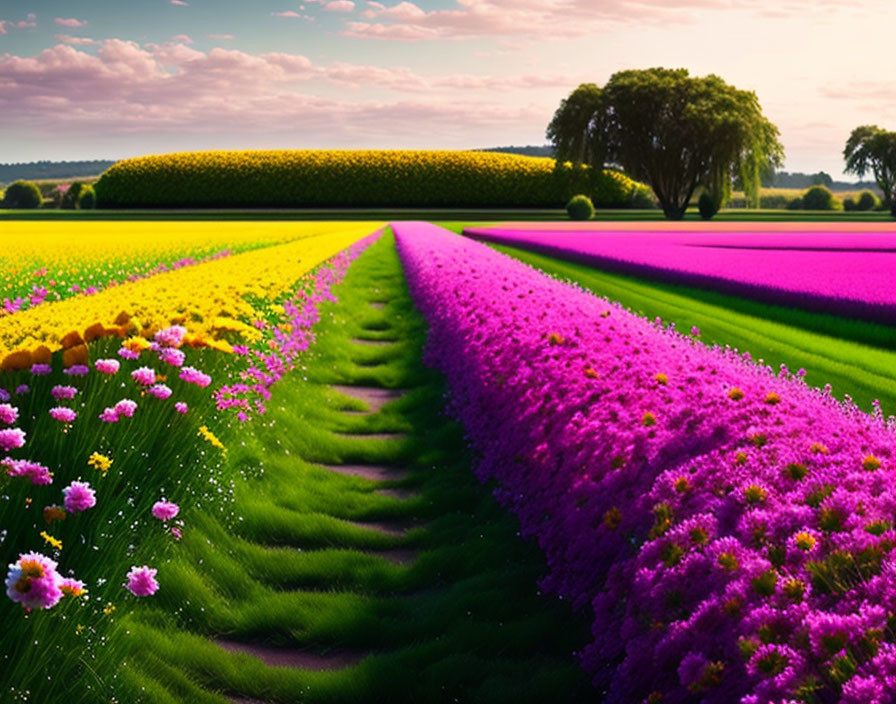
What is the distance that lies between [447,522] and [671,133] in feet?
244

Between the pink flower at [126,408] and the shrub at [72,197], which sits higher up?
the shrub at [72,197]

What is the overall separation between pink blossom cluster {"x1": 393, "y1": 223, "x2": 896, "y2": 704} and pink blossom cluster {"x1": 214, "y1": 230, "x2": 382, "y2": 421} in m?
2.05

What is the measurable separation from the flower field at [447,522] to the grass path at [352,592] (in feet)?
0.06

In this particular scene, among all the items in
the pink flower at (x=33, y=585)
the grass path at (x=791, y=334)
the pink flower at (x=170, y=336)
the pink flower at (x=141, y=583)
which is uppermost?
the pink flower at (x=170, y=336)

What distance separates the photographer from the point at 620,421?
209 inches

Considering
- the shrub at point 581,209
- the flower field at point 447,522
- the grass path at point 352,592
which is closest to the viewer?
the flower field at point 447,522

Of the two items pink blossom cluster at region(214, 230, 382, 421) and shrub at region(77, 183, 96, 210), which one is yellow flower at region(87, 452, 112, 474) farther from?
shrub at region(77, 183, 96, 210)

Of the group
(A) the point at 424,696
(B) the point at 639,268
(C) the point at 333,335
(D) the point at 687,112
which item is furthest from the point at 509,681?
(D) the point at 687,112

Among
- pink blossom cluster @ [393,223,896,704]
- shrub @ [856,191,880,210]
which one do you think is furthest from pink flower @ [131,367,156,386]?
shrub @ [856,191,880,210]

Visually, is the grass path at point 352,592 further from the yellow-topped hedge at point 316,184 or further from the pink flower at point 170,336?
the yellow-topped hedge at point 316,184

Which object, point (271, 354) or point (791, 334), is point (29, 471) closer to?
point (271, 354)

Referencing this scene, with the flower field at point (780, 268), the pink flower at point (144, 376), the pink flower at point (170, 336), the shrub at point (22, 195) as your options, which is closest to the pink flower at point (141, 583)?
the pink flower at point (144, 376)

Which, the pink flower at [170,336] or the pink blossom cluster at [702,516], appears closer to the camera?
the pink blossom cluster at [702,516]

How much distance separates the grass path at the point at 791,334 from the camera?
32.1ft
